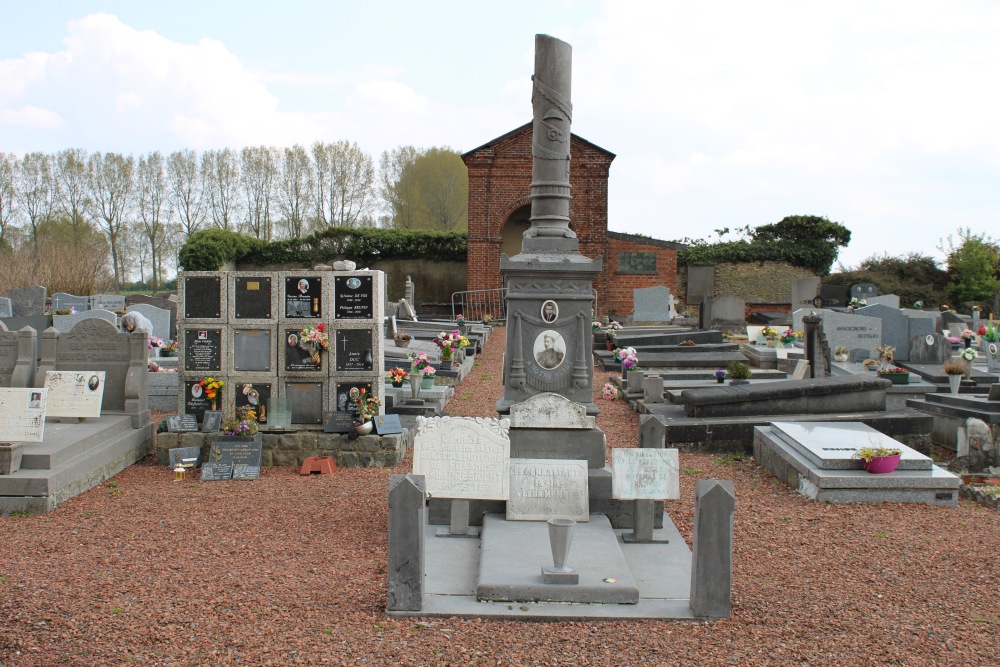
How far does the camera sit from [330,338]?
31.9 ft

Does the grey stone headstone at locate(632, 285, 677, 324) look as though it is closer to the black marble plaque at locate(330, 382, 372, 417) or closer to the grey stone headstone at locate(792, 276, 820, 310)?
the grey stone headstone at locate(792, 276, 820, 310)

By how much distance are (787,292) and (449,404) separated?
2347 centimetres

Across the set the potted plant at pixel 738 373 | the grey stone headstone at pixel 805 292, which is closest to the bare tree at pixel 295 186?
the grey stone headstone at pixel 805 292

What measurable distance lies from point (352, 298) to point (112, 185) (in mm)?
37550

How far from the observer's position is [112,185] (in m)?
42.1

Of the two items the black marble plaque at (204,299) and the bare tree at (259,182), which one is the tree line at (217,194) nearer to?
the bare tree at (259,182)

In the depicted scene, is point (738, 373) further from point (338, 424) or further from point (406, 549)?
point (406, 549)

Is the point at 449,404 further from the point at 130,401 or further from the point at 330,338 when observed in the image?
the point at 130,401

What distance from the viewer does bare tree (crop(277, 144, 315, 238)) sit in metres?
44.1

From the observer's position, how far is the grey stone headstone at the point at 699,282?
3288 cm

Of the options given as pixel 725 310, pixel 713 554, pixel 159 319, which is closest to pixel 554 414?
pixel 713 554

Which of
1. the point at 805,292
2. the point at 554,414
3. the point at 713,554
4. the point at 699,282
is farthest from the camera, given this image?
the point at 699,282

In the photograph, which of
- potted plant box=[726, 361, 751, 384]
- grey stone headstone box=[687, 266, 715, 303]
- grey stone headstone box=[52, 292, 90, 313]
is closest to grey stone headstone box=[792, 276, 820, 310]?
grey stone headstone box=[687, 266, 715, 303]

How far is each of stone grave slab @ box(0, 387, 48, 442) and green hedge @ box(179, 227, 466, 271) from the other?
83.6ft
